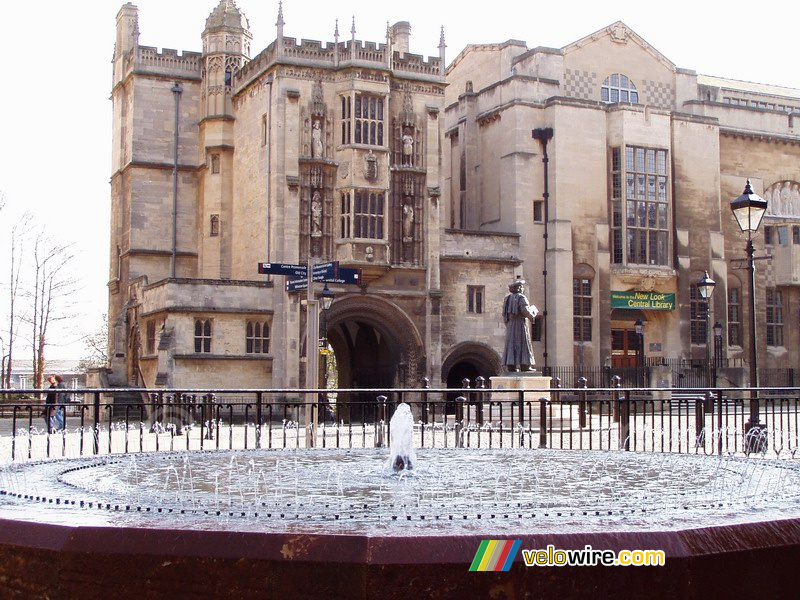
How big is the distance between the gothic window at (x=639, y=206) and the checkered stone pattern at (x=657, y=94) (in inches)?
137

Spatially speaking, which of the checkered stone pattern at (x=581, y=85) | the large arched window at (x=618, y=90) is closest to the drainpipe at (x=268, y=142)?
the checkered stone pattern at (x=581, y=85)

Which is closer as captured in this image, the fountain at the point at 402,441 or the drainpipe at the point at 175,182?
the fountain at the point at 402,441

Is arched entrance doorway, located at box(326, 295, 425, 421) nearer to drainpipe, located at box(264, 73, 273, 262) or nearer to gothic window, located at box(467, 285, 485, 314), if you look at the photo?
gothic window, located at box(467, 285, 485, 314)

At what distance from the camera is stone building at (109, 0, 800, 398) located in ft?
121

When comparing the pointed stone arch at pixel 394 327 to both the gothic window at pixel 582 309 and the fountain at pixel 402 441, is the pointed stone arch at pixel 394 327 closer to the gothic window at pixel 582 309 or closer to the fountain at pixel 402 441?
the gothic window at pixel 582 309

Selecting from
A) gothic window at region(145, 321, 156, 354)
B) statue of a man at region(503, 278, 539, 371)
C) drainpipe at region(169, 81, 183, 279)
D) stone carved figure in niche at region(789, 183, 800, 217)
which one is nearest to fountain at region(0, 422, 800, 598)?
statue of a man at region(503, 278, 539, 371)

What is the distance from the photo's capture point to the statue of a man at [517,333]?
25.4 meters

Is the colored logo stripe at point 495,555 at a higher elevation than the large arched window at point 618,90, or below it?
below

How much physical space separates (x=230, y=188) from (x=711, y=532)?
37.4m

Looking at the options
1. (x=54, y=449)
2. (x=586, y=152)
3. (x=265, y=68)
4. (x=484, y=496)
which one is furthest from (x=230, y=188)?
(x=484, y=496)

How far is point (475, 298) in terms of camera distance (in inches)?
1570

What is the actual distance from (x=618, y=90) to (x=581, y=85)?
2.05 metres

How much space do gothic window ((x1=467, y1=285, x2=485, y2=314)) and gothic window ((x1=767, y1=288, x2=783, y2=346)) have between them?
1599cm

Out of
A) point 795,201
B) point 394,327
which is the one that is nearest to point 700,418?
point 394,327
